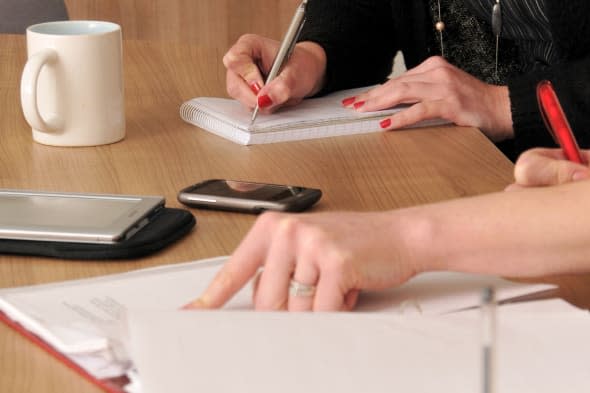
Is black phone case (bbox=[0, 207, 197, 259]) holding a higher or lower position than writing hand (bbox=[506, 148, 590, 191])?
lower

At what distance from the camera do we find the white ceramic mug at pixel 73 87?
45.9 inches

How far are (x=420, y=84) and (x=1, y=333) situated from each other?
2.37 ft

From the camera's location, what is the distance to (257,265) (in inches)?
30.8

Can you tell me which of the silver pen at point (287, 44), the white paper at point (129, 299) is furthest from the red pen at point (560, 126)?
the silver pen at point (287, 44)

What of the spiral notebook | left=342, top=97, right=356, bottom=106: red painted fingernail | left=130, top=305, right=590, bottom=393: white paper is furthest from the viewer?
left=342, top=97, right=356, bottom=106: red painted fingernail

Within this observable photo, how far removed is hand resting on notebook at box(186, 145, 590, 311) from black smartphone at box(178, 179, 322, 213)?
0.65ft

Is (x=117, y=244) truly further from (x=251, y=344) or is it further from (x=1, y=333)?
(x=251, y=344)

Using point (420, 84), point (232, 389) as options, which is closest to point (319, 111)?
point (420, 84)

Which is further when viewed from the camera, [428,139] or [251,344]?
[428,139]

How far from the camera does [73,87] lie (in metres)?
1.18

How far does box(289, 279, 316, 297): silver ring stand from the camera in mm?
760

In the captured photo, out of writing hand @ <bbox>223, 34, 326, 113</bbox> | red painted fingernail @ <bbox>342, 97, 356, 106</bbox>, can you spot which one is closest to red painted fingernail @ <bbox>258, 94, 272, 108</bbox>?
writing hand @ <bbox>223, 34, 326, 113</bbox>

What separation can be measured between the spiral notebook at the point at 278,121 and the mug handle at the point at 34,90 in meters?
0.19

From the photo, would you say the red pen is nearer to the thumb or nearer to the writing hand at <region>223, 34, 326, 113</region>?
the thumb
